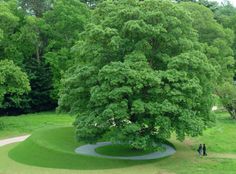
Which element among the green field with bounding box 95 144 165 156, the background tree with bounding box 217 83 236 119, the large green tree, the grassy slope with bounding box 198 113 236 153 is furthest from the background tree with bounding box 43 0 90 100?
the green field with bounding box 95 144 165 156

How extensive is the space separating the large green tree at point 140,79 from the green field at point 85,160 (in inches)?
64.1

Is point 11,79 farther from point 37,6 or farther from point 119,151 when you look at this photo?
point 37,6

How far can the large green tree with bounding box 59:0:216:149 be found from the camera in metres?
23.9

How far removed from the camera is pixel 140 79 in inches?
936

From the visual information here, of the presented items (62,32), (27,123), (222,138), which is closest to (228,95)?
(222,138)

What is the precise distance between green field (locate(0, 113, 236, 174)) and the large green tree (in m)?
1.63

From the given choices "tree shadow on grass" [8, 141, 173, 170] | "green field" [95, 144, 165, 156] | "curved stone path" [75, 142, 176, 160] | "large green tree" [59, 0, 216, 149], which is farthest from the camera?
"green field" [95, 144, 165, 156]

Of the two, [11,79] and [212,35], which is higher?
[212,35]

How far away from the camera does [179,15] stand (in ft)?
89.4

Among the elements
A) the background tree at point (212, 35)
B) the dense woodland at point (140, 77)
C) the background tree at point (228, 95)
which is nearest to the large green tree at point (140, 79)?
the dense woodland at point (140, 77)

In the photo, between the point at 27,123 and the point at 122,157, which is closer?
the point at 122,157

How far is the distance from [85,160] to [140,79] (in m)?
6.61

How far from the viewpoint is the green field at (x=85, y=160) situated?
23.6 metres

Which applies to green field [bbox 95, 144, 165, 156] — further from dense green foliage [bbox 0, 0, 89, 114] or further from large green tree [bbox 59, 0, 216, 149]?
dense green foliage [bbox 0, 0, 89, 114]
